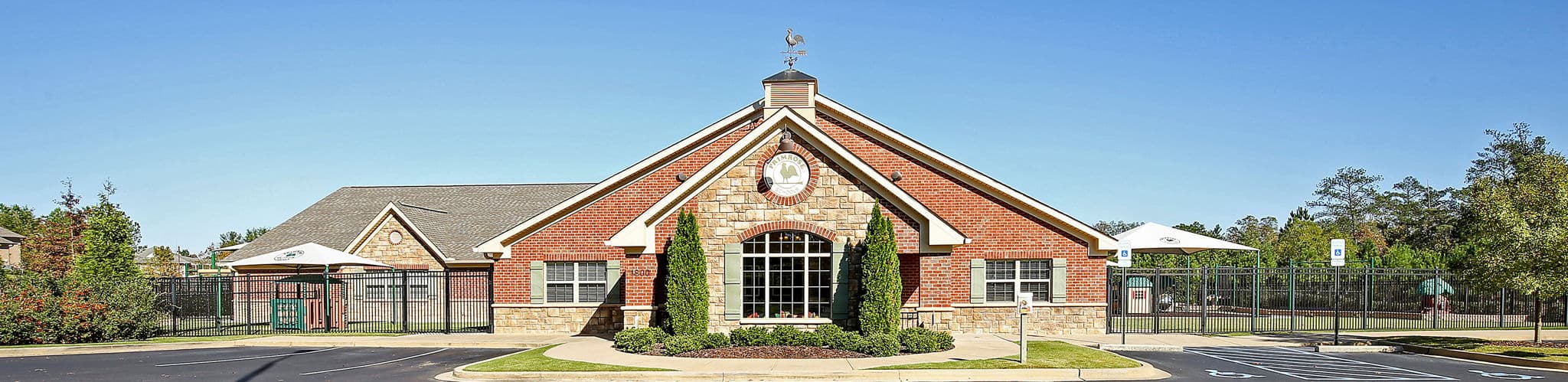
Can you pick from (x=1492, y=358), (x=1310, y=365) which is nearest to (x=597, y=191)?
(x=1310, y=365)

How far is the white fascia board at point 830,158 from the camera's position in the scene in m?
21.4

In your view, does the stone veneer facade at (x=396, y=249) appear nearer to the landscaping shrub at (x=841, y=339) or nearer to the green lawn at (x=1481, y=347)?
the landscaping shrub at (x=841, y=339)

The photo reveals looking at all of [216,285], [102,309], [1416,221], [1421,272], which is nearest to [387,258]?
[216,285]

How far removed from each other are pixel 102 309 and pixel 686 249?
13.5 meters

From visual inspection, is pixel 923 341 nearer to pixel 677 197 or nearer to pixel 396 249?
pixel 677 197

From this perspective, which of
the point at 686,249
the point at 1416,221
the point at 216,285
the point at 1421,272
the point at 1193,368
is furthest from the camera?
the point at 1416,221

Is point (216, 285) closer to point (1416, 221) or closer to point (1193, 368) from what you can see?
point (1193, 368)

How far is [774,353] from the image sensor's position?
61.2ft

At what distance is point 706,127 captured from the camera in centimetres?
2659

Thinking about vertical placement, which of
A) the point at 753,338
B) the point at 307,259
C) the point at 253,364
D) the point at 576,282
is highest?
the point at 307,259

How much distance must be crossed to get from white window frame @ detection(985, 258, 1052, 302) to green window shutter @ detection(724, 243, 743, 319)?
5.73m

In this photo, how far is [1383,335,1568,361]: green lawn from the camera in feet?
62.6

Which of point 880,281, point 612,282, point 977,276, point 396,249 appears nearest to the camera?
point 880,281

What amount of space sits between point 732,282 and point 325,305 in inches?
471
